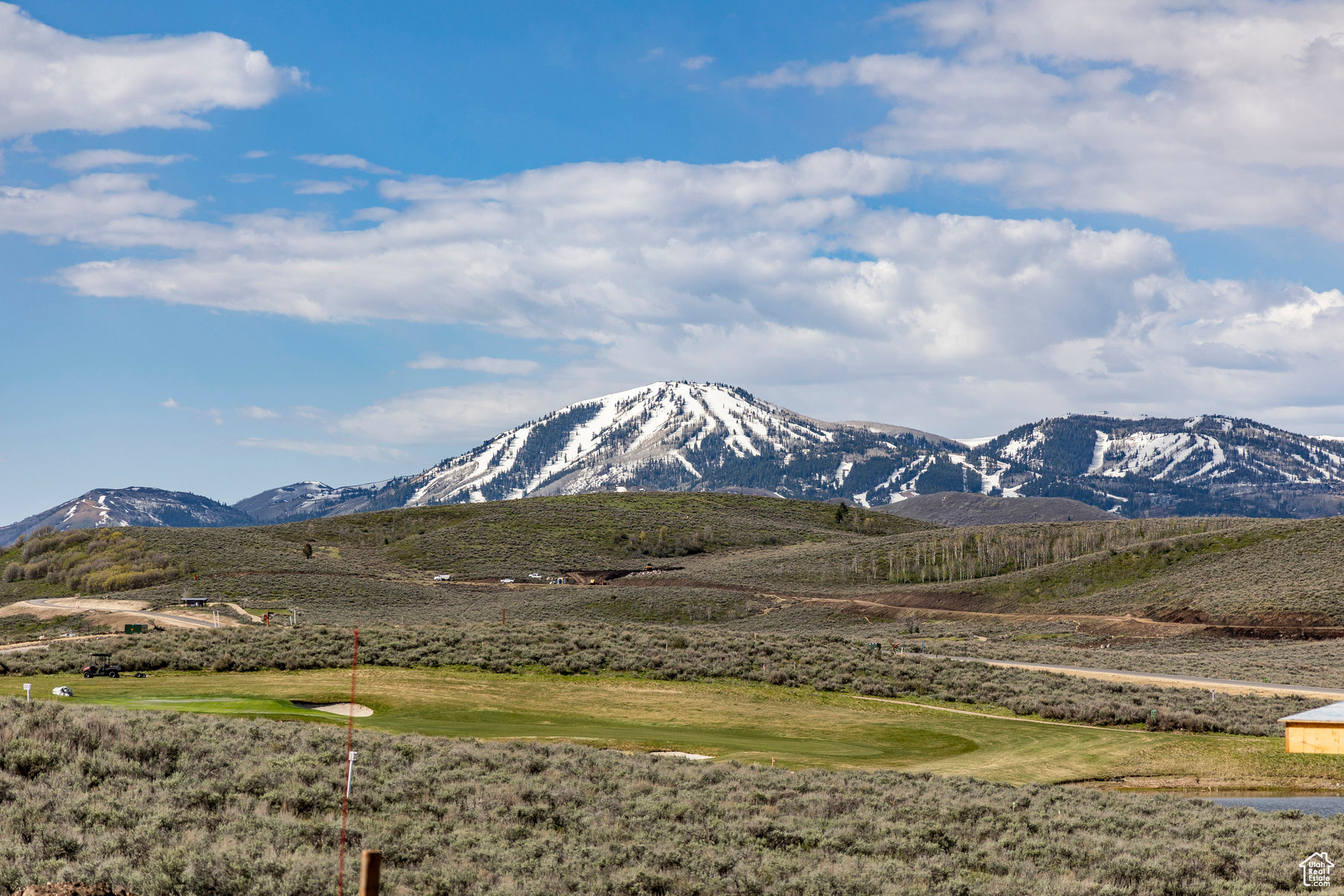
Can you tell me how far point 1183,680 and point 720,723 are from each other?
24.7m

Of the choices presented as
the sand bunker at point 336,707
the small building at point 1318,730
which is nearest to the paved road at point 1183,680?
the small building at point 1318,730

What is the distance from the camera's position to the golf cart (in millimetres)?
31509

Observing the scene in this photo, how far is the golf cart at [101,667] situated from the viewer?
31509 mm

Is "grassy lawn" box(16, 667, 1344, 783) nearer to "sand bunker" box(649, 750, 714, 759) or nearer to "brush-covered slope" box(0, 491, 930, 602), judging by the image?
"sand bunker" box(649, 750, 714, 759)

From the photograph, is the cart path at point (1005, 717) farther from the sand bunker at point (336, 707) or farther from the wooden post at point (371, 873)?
the wooden post at point (371, 873)

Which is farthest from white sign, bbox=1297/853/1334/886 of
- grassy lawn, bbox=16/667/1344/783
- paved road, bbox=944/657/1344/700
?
paved road, bbox=944/657/1344/700

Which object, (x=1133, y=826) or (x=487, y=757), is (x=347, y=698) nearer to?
(x=487, y=757)

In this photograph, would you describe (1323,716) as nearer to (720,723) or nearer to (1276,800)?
(1276,800)

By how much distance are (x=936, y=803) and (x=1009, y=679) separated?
2395cm

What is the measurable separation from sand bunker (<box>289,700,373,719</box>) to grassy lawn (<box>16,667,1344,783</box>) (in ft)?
0.99

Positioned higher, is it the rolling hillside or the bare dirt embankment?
the rolling hillside

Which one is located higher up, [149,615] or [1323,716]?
[1323,716]

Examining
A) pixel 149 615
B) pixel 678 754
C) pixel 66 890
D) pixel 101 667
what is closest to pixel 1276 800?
pixel 678 754

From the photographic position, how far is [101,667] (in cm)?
3225
